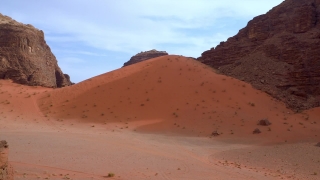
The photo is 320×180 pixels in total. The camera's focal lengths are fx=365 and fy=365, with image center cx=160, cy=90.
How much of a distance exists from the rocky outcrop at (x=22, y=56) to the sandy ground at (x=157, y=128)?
1.09 meters

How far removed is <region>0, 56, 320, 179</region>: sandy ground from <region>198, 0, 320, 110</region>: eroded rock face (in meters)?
1.73

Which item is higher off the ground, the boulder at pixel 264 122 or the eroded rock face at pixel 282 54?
the eroded rock face at pixel 282 54

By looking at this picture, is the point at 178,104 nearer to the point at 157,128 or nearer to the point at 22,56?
the point at 157,128

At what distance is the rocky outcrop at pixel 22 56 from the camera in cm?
3141

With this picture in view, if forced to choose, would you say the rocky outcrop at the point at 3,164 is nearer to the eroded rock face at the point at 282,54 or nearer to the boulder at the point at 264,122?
the boulder at the point at 264,122

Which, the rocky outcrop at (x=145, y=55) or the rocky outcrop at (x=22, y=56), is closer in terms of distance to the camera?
the rocky outcrop at (x=22, y=56)

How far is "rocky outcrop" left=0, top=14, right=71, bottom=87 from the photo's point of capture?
31.4 meters

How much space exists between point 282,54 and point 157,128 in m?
13.6

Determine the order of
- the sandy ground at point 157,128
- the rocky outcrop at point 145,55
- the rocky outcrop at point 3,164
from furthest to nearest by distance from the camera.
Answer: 1. the rocky outcrop at point 145,55
2. the sandy ground at point 157,128
3. the rocky outcrop at point 3,164

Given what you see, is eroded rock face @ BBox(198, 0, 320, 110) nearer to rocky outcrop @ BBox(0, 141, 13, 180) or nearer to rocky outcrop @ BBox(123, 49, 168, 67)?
rocky outcrop @ BBox(123, 49, 168, 67)

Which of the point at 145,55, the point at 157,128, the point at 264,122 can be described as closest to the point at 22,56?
the point at 157,128

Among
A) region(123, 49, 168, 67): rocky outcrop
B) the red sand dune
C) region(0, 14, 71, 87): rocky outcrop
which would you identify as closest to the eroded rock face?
the red sand dune

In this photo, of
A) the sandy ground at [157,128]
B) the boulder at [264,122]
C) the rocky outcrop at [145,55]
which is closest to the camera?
the sandy ground at [157,128]

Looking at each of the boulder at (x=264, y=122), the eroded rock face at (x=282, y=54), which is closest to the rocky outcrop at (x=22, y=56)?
the eroded rock face at (x=282, y=54)
